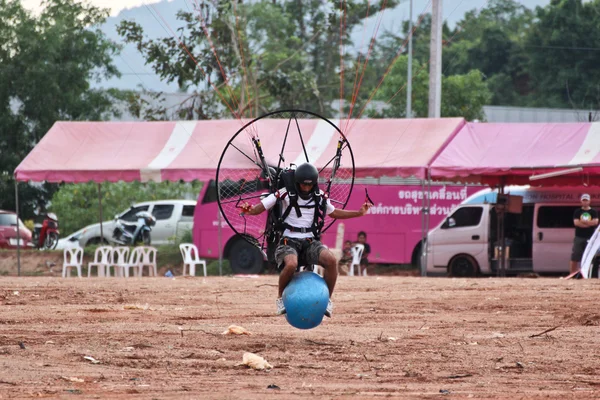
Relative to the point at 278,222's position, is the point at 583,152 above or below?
above

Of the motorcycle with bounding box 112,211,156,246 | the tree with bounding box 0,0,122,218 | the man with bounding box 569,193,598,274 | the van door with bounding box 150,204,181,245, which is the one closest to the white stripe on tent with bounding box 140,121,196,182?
the motorcycle with bounding box 112,211,156,246

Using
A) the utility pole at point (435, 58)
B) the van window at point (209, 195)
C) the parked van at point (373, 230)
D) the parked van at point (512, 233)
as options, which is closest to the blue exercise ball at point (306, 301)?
the parked van at point (512, 233)

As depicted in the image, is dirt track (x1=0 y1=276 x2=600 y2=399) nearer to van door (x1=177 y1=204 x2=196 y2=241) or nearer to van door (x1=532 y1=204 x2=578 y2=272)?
van door (x1=532 y1=204 x2=578 y2=272)

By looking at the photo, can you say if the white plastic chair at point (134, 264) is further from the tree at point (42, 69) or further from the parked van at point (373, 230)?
the tree at point (42, 69)

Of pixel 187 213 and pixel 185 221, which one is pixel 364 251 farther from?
pixel 187 213

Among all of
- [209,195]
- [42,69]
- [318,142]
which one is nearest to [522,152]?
[318,142]

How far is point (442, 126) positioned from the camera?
21.3 meters

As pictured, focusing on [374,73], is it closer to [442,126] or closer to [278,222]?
[442,126]

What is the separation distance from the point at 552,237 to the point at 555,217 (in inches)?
17.7

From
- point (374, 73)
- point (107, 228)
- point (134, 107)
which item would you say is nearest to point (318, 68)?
point (374, 73)

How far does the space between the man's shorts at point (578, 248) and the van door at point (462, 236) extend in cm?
307

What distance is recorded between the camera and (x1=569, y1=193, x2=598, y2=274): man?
1948cm

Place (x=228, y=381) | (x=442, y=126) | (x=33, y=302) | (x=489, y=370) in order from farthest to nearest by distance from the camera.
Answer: (x=442, y=126) → (x=33, y=302) → (x=489, y=370) → (x=228, y=381)

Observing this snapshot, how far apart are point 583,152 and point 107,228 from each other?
1464 centimetres
